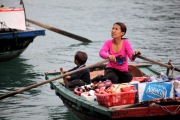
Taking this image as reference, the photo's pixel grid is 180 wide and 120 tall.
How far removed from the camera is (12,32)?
1237 cm

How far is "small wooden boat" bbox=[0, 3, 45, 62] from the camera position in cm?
1245

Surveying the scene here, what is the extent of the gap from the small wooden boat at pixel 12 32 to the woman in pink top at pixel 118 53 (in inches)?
196

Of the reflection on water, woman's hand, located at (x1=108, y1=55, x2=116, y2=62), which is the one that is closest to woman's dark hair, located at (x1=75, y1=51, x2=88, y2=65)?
woman's hand, located at (x1=108, y1=55, x2=116, y2=62)

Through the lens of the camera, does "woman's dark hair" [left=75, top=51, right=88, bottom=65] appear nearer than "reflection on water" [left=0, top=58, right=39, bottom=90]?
Yes

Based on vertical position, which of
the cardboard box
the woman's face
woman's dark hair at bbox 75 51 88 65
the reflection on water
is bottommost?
the reflection on water

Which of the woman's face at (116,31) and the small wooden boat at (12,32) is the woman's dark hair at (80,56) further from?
the small wooden boat at (12,32)

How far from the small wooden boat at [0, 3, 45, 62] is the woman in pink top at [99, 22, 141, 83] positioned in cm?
497

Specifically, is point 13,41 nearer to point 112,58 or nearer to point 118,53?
point 118,53

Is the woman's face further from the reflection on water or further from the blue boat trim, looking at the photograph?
the blue boat trim

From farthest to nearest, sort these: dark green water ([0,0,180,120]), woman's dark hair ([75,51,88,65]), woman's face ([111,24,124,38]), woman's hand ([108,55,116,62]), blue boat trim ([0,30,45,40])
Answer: blue boat trim ([0,30,45,40]), dark green water ([0,0,180,120]), woman's dark hair ([75,51,88,65]), woman's face ([111,24,124,38]), woman's hand ([108,55,116,62])

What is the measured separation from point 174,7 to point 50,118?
736 inches

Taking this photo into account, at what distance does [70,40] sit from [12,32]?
5.03 meters

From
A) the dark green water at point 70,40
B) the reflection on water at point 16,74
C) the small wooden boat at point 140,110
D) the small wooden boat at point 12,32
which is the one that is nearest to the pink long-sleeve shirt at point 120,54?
the small wooden boat at point 140,110

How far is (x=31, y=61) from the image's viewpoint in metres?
14.0
